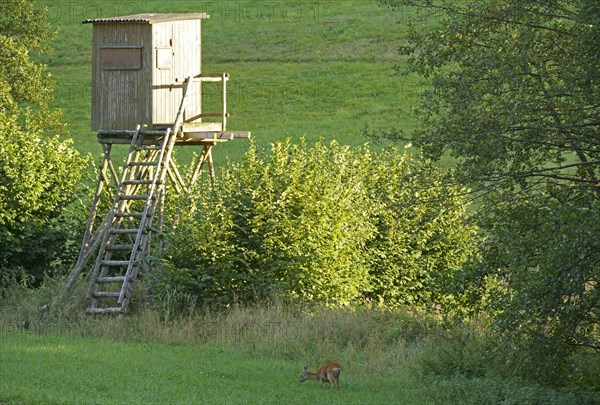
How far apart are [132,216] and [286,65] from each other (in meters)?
43.4

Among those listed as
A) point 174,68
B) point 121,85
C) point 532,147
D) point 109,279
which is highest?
point 174,68

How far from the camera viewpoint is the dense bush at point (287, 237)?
23.8m

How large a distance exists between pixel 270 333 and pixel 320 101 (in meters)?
43.0

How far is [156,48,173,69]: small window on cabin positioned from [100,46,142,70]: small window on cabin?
45 centimetres

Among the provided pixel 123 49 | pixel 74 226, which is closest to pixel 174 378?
pixel 123 49

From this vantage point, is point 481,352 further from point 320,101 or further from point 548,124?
point 320,101

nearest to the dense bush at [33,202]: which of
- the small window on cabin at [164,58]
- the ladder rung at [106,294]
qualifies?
the ladder rung at [106,294]

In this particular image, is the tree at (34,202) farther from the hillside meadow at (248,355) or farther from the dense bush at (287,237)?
the dense bush at (287,237)

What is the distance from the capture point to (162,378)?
661 inches

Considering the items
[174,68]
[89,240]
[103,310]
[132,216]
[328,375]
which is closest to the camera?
[328,375]

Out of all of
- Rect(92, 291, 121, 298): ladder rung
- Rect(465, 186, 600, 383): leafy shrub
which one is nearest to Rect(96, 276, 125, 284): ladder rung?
Rect(92, 291, 121, 298): ladder rung

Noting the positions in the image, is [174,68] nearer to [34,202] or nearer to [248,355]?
[34,202]

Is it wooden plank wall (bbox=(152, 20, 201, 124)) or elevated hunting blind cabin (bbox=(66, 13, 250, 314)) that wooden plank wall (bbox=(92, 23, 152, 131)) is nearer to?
elevated hunting blind cabin (bbox=(66, 13, 250, 314))

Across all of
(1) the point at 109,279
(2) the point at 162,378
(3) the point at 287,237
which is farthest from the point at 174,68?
(2) the point at 162,378
